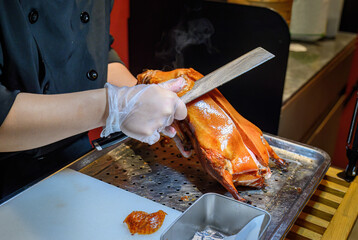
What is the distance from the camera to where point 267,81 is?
1.82 m

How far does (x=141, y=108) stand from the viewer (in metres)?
1.08

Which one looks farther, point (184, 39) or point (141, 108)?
point (184, 39)

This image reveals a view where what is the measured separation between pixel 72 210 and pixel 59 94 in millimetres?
347

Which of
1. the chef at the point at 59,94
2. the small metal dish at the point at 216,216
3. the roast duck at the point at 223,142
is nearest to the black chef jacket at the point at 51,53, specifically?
the chef at the point at 59,94

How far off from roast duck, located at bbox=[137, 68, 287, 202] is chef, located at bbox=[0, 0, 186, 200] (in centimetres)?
9

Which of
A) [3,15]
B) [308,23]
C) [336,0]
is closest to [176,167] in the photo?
[3,15]

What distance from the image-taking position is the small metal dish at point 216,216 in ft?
3.18

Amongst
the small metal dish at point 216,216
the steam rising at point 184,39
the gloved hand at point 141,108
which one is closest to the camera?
the small metal dish at point 216,216

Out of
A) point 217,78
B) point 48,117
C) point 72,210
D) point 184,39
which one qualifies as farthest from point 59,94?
point 184,39

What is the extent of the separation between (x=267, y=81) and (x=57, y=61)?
1009 mm

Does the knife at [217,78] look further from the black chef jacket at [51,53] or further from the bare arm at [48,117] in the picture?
the black chef jacket at [51,53]

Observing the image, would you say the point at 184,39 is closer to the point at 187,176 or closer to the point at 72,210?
the point at 187,176

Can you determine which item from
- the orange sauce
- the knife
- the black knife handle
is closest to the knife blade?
the knife

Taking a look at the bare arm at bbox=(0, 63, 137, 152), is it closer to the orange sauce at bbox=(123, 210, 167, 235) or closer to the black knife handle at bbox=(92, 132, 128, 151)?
the black knife handle at bbox=(92, 132, 128, 151)
